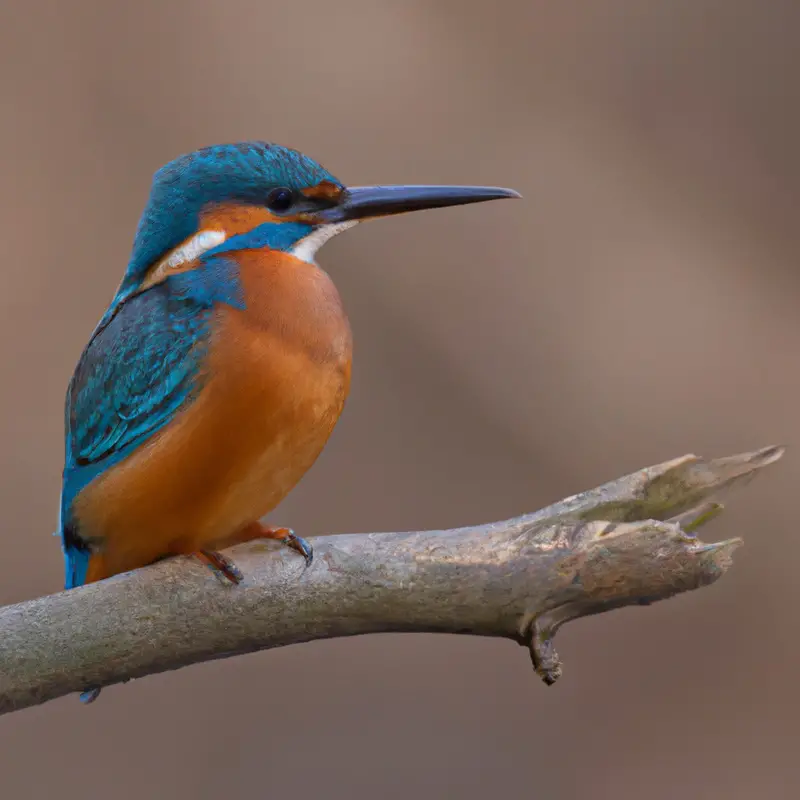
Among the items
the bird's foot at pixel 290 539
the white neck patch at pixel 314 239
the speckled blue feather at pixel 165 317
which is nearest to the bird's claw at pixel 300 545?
the bird's foot at pixel 290 539

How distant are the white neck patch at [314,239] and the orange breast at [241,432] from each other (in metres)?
0.05

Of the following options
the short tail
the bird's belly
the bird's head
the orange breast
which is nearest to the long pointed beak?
the bird's head

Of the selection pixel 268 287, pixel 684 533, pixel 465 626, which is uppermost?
pixel 268 287

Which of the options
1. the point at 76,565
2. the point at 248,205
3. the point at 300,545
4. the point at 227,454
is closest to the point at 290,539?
the point at 300,545

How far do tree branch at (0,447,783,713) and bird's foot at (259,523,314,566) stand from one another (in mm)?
13

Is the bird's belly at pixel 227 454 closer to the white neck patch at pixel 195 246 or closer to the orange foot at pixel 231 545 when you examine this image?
the orange foot at pixel 231 545

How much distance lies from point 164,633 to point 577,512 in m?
0.52

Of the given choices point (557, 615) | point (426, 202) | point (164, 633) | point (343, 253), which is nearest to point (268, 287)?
point (426, 202)

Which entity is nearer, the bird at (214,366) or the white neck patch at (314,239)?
the bird at (214,366)

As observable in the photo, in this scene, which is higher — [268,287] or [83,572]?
[268,287]

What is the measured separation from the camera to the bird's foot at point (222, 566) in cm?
135

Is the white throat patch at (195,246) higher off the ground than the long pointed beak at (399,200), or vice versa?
the long pointed beak at (399,200)

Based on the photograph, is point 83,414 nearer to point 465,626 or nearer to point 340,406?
point 340,406

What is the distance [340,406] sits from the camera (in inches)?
57.6
